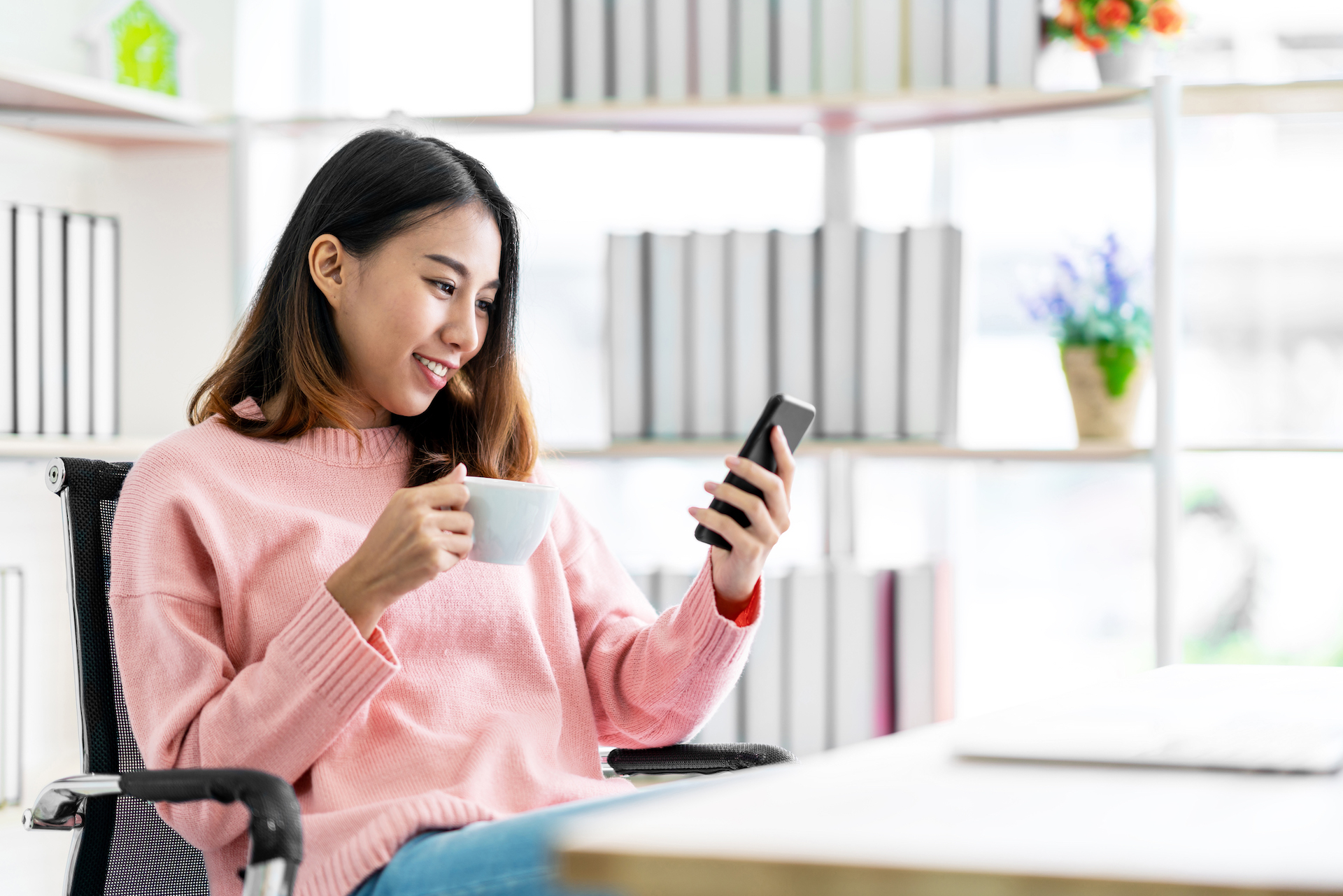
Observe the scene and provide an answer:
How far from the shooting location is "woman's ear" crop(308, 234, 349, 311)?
1.31 m

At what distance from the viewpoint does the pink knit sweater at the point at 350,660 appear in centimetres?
105

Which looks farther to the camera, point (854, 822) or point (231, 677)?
point (231, 677)

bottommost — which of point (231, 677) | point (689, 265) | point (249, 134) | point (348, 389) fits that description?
point (231, 677)

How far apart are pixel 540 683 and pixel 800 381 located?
0.82 m

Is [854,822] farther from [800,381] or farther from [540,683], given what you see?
[800,381]

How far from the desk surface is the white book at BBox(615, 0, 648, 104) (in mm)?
1548

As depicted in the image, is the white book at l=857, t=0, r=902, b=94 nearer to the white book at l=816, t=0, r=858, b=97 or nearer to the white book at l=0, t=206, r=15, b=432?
the white book at l=816, t=0, r=858, b=97

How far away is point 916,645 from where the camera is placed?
1.95m

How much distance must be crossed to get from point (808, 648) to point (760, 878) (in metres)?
1.54

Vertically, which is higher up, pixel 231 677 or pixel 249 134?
pixel 249 134

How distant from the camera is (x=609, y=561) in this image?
4.79 ft

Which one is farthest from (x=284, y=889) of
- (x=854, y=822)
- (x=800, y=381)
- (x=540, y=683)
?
(x=800, y=381)

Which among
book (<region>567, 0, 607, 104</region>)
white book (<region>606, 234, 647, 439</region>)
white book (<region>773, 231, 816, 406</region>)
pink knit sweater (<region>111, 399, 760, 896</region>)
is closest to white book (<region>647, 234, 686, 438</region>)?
white book (<region>606, 234, 647, 439</region>)

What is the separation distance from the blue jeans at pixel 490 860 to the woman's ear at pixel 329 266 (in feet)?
1.92
